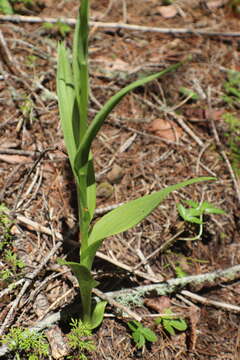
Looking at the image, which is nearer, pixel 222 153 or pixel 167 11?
pixel 222 153

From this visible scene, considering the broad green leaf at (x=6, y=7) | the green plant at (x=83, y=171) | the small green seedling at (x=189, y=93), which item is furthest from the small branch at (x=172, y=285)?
the broad green leaf at (x=6, y=7)

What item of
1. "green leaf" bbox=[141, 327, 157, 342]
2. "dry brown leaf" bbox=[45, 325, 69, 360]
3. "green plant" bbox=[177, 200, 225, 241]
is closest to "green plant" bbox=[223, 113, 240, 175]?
"green plant" bbox=[177, 200, 225, 241]

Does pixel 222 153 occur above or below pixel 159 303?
above

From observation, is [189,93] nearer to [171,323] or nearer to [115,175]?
[115,175]

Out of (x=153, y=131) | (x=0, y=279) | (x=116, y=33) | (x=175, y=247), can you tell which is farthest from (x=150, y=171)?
(x=116, y=33)

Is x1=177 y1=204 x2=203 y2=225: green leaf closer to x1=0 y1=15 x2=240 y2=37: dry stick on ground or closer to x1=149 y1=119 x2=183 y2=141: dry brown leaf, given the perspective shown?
x1=149 y1=119 x2=183 y2=141: dry brown leaf

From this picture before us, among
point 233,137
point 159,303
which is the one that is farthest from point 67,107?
point 233,137
